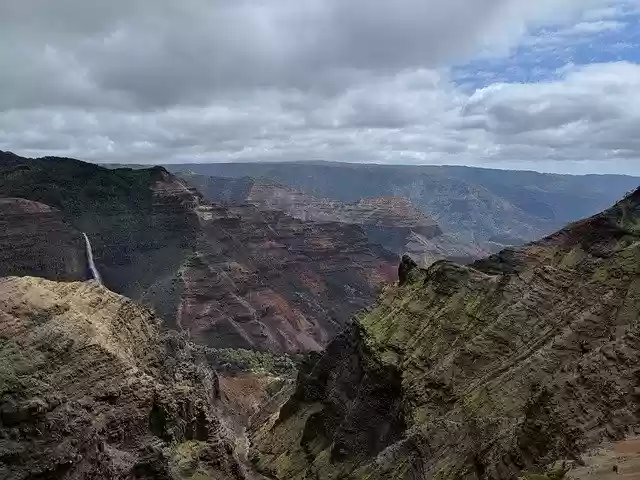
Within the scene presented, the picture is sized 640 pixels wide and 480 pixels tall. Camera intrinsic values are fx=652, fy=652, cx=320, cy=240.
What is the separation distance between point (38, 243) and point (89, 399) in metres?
84.1

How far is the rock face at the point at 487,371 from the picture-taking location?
75.7 feet

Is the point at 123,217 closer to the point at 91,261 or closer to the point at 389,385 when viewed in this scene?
the point at 91,261

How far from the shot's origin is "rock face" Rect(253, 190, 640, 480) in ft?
75.7

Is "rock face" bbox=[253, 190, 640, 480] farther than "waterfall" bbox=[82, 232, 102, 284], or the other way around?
"waterfall" bbox=[82, 232, 102, 284]

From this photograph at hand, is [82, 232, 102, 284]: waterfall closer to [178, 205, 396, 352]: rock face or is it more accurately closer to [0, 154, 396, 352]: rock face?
[0, 154, 396, 352]: rock face

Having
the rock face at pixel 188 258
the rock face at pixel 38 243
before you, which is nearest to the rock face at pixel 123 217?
the rock face at pixel 188 258

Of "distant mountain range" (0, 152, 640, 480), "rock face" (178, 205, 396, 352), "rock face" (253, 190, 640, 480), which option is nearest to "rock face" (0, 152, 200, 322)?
"rock face" (178, 205, 396, 352)

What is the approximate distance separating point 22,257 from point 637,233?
292 feet

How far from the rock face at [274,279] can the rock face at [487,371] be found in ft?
149

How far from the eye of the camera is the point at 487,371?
36344 millimetres

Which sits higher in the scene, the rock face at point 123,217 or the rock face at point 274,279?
the rock face at point 123,217

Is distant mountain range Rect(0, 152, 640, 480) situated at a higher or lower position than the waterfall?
higher

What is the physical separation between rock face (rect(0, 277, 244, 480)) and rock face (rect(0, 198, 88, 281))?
228 feet

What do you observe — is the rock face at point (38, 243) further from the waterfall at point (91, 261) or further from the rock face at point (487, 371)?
the rock face at point (487, 371)
